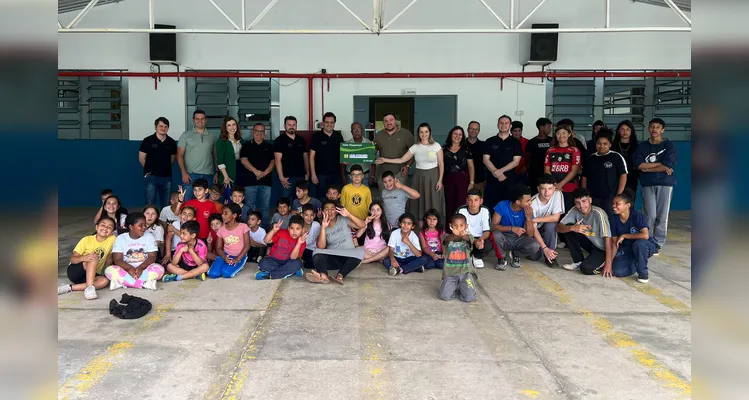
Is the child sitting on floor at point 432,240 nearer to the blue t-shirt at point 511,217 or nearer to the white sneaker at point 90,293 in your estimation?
the blue t-shirt at point 511,217

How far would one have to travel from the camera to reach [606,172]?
6.03 meters

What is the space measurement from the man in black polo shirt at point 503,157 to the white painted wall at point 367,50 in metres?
2.77

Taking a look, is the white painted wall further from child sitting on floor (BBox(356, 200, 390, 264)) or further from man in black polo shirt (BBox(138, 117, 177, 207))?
child sitting on floor (BBox(356, 200, 390, 264))

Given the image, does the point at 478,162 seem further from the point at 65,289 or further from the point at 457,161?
the point at 65,289

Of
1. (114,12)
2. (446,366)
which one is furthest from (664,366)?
(114,12)

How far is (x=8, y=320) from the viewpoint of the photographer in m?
0.66

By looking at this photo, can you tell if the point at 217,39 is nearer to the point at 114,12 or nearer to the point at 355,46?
the point at 114,12

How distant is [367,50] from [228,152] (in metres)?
3.73

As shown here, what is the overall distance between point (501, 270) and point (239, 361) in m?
3.31

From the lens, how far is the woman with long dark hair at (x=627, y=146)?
21.3 ft

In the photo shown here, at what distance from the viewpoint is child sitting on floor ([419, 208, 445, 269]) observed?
544 cm

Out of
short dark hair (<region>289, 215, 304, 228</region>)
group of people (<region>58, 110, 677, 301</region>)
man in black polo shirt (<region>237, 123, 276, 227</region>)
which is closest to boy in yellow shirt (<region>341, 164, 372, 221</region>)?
group of people (<region>58, 110, 677, 301</region>)

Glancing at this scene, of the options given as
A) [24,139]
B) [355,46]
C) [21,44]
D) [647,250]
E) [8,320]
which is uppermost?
[355,46]

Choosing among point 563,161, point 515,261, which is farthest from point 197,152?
point 563,161
